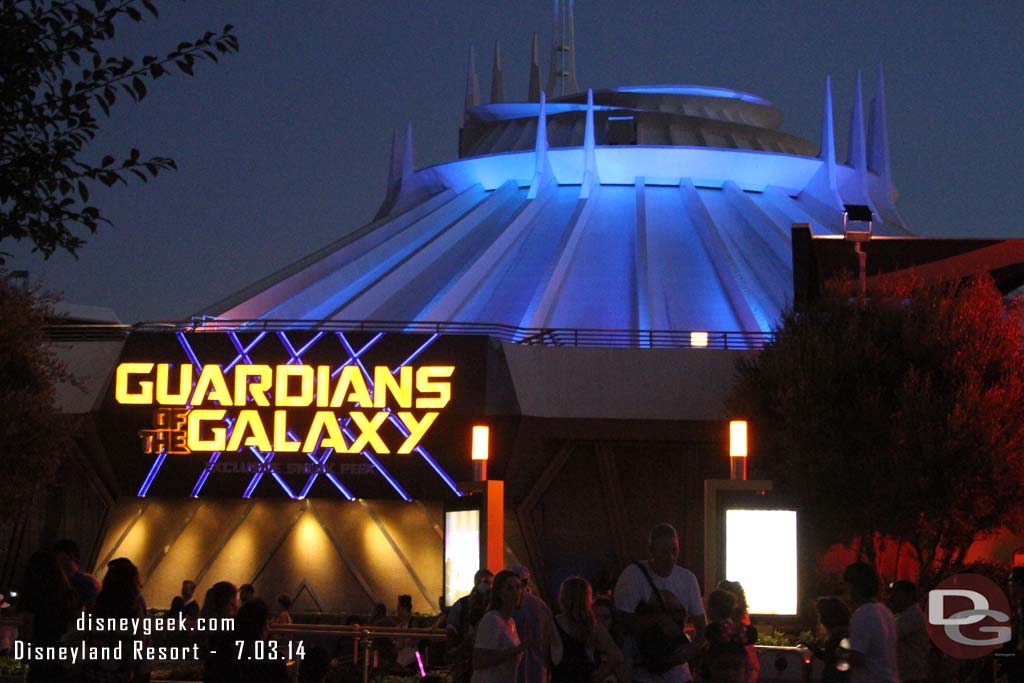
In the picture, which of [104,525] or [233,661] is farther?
[104,525]

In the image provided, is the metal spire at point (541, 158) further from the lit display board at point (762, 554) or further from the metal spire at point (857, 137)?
the lit display board at point (762, 554)

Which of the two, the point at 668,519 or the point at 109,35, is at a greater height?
the point at 109,35

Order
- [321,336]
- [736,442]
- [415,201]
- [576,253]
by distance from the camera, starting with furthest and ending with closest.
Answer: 1. [415,201]
2. [576,253]
3. [321,336]
4. [736,442]

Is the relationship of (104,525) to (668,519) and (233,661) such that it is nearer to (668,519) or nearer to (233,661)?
(668,519)

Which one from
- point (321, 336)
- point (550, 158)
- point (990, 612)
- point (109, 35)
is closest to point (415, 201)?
point (550, 158)

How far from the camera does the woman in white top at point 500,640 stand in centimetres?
1112

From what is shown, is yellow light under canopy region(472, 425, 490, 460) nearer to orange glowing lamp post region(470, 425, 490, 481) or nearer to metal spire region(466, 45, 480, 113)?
orange glowing lamp post region(470, 425, 490, 481)

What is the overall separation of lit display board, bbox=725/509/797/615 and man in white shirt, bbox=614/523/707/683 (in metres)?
4.89

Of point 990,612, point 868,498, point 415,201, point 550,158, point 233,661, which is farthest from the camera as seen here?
point 415,201

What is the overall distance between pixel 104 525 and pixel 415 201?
17591 mm

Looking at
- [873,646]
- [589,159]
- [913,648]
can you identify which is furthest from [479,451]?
[589,159]

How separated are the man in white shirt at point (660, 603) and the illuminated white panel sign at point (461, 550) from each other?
845cm

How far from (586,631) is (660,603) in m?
0.85

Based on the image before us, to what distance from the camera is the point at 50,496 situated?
31422 millimetres
